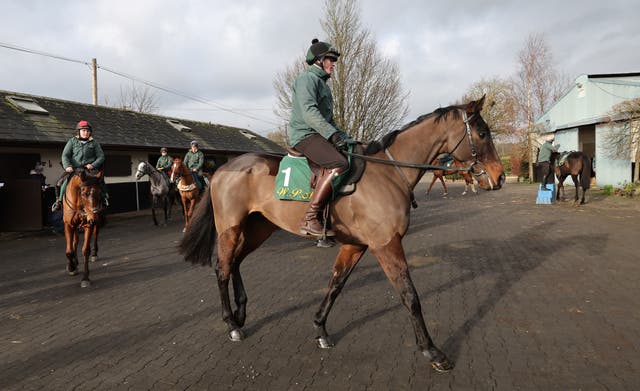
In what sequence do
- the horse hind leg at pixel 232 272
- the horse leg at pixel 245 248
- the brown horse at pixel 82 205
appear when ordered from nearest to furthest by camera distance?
the horse hind leg at pixel 232 272 < the horse leg at pixel 245 248 < the brown horse at pixel 82 205

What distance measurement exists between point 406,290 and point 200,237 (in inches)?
95.9

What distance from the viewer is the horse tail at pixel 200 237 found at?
4273mm

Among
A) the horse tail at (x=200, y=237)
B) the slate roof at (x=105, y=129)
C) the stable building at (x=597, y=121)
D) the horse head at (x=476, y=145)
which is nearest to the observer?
the horse head at (x=476, y=145)

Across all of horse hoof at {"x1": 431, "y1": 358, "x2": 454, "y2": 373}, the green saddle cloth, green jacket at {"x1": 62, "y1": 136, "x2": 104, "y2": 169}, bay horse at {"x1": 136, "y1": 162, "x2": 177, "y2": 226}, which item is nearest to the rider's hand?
the green saddle cloth

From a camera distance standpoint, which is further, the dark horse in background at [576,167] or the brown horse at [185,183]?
the dark horse in background at [576,167]

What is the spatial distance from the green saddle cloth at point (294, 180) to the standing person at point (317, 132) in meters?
0.14

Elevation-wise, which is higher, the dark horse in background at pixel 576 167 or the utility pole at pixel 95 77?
the utility pole at pixel 95 77

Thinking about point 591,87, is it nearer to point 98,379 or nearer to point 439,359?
point 439,359

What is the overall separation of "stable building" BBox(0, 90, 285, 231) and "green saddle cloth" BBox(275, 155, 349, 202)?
34.9 ft

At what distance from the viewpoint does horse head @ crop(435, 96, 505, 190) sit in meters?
3.42

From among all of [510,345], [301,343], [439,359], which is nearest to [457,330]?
[510,345]

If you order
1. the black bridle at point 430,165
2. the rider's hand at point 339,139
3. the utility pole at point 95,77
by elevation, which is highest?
the utility pole at point 95,77

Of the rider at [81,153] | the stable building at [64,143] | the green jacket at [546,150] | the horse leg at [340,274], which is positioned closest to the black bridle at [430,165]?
the horse leg at [340,274]

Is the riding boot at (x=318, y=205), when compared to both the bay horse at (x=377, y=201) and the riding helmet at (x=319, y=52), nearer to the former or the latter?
the bay horse at (x=377, y=201)
